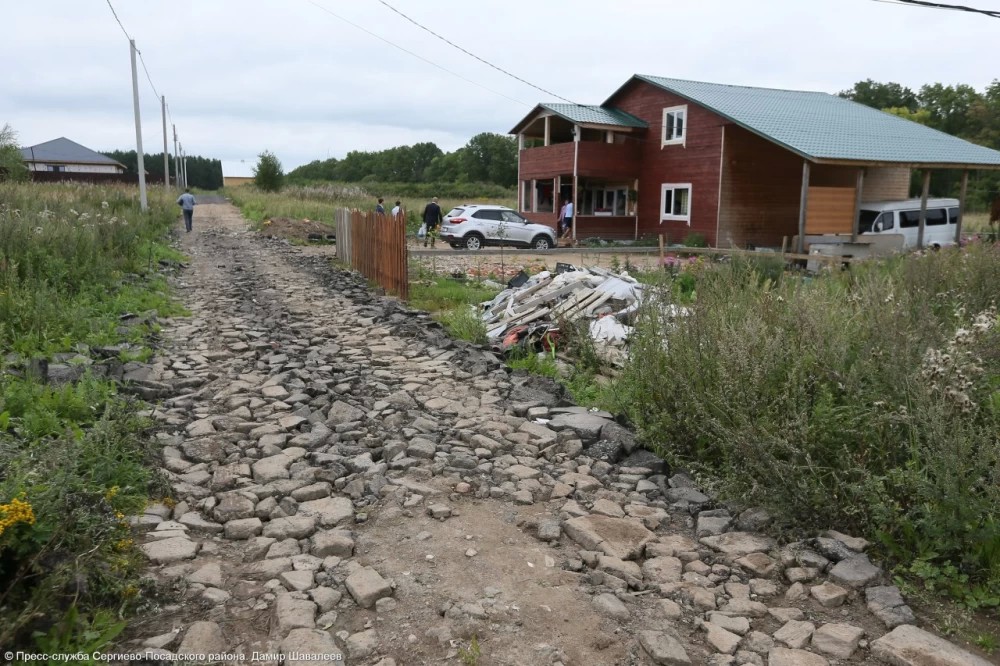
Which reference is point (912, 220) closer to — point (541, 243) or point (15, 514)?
point (541, 243)

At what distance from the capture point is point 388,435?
16.9 feet

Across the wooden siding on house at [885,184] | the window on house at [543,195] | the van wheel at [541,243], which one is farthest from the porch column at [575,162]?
the wooden siding on house at [885,184]

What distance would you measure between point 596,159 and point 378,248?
1717cm

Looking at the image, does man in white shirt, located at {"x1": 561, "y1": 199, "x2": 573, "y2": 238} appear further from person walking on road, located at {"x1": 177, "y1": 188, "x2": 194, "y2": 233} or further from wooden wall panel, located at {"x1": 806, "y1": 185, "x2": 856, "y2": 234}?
person walking on road, located at {"x1": 177, "y1": 188, "x2": 194, "y2": 233}

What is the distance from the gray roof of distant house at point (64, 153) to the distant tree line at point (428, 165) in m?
22.3

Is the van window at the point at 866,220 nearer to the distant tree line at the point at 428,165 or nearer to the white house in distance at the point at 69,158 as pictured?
the distant tree line at the point at 428,165

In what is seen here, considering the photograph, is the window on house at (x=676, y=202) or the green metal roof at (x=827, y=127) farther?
Result: the window on house at (x=676, y=202)

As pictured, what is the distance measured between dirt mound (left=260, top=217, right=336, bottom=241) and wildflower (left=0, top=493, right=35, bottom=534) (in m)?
22.5

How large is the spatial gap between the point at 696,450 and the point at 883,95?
72909mm

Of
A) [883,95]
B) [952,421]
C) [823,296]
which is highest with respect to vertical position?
[883,95]

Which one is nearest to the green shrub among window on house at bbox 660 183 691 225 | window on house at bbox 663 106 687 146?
window on house at bbox 660 183 691 225

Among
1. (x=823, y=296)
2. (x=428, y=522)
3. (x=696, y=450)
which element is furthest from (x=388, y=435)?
(x=823, y=296)

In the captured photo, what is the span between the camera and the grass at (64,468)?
260cm

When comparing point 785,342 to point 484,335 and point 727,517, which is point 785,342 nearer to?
point 727,517
